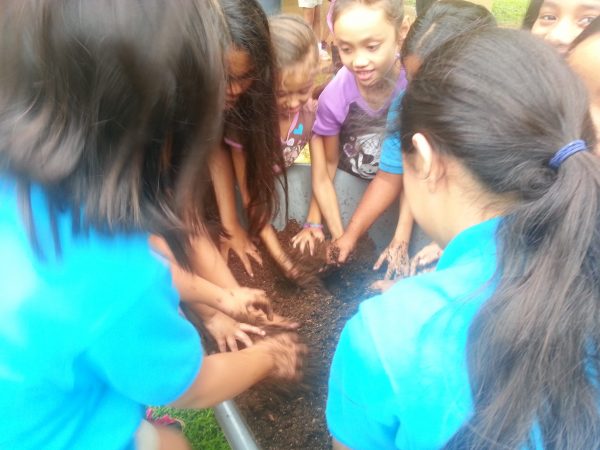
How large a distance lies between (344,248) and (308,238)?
4.4 inches

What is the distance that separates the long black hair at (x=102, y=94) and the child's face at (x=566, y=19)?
997mm

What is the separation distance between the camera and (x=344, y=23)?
131 centimetres

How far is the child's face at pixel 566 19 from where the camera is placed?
1210 mm

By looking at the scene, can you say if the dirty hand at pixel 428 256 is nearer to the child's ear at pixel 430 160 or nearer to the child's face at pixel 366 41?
the child's face at pixel 366 41

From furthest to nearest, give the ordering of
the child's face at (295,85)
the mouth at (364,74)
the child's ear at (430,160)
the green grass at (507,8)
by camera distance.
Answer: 1. the green grass at (507,8)
2. the mouth at (364,74)
3. the child's face at (295,85)
4. the child's ear at (430,160)

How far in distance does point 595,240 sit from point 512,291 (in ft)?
0.30

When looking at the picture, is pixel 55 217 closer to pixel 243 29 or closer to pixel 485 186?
pixel 485 186

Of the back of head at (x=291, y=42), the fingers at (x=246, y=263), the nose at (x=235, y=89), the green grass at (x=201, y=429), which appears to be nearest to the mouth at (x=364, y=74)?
the back of head at (x=291, y=42)

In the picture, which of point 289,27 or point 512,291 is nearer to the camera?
point 512,291

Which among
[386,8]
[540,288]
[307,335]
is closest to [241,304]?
[307,335]

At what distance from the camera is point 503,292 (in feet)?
1.58

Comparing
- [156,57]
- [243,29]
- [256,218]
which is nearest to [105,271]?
[156,57]

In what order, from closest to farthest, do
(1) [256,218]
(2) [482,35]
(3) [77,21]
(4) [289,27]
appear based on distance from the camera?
(3) [77,21]
(2) [482,35]
(4) [289,27]
(1) [256,218]

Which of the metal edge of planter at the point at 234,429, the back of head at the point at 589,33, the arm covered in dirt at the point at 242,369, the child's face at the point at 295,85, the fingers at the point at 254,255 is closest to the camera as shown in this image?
the arm covered in dirt at the point at 242,369
